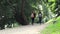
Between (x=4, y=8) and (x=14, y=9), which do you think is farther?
(x=14, y=9)

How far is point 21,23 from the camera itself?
24703mm

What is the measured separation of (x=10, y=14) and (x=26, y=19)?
2791 mm

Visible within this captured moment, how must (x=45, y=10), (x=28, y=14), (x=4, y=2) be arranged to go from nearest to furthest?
(x=4, y=2), (x=28, y=14), (x=45, y=10)

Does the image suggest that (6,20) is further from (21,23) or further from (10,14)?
(21,23)

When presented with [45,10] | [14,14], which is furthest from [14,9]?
[45,10]

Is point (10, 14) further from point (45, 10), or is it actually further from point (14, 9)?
point (45, 10)

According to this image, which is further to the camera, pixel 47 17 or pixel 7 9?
pixel 47 17

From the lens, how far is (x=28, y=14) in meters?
25.9

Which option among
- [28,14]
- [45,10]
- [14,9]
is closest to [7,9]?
[14,9]

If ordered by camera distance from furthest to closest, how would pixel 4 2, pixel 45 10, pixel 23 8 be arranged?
pixel 45 10 → pixel 23 8 → pixel 4 2

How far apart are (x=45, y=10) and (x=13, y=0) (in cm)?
888

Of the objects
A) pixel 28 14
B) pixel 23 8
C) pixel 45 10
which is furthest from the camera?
pixel 45 10

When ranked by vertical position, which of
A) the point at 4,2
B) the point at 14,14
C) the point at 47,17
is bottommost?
the point at 47,17

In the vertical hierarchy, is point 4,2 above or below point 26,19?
above
